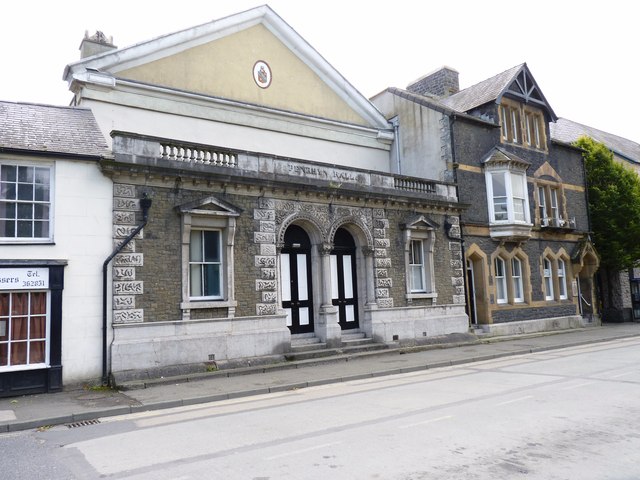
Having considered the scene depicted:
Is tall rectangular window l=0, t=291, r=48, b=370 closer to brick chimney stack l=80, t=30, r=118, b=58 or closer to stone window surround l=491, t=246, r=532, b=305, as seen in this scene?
brick chimney stack l=80, t=30, r=118, b=58

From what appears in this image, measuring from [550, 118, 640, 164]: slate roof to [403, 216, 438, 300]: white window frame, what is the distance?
53.7 feet

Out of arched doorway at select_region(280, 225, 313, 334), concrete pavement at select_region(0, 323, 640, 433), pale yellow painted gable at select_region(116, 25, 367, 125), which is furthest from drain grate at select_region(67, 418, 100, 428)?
pale yellow painted gable at select_region(116, 25, 367, 125)

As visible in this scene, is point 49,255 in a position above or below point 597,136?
below

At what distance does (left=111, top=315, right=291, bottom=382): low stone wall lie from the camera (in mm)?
12398

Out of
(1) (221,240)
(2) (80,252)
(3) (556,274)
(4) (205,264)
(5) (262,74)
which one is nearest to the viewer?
(2) (80,252)

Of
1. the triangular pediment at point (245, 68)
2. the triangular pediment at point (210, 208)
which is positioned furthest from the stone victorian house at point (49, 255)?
the triangular pediment at point (245, 68)

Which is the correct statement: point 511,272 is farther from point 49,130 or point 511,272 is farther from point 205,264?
point 49,130

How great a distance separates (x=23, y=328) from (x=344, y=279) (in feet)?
31.4

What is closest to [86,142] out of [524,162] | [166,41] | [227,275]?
[227,275]

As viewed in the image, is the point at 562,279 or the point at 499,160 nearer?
the point at 499,160

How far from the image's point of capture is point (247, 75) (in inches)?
758

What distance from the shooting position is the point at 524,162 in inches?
875

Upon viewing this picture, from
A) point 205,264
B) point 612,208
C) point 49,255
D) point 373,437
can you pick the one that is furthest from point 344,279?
point 612,208

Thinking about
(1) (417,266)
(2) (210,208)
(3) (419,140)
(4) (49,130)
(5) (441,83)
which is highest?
(5) (441,83)
